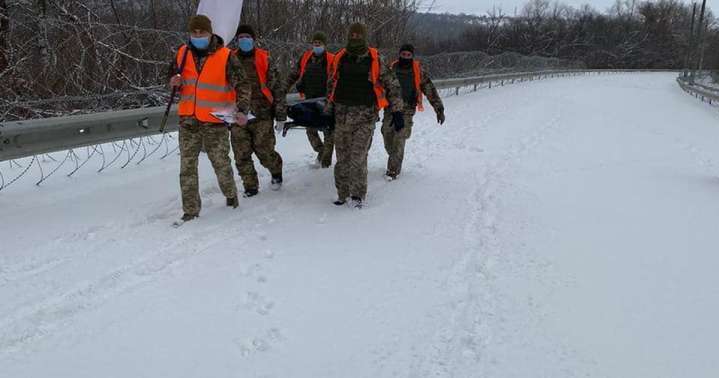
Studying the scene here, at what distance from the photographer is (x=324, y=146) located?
7637mm

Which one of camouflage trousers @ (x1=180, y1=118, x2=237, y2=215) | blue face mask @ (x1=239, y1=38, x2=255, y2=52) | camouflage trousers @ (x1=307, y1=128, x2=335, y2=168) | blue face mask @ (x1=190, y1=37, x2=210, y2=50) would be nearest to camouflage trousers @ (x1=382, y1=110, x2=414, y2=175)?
camouflage trousers @ (x1=307, y1=128, x2=335, y2=168)

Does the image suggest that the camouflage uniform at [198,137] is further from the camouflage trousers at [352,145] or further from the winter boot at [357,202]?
the winter boot at [357,202]

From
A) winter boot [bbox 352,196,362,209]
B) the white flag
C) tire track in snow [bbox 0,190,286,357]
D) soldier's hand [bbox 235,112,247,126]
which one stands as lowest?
tire track in snow [bbox 0,190,286,357]

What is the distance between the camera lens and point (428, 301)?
3.78m

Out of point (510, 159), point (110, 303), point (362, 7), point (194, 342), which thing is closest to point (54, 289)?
point (110, 303)

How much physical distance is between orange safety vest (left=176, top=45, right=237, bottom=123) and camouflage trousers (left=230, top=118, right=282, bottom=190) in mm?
849

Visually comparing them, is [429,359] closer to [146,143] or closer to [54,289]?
[54,289]

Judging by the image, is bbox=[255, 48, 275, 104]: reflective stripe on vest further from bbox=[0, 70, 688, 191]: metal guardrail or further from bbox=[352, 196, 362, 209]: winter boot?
bbox=[0, 70, 688, 191]: metal guardrail

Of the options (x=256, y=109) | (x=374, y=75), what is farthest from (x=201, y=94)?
(x=374, y=75)

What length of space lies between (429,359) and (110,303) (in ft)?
6.83

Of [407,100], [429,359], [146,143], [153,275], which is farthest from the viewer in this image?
[146,143]

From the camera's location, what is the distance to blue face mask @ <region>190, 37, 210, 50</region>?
16.5 feet

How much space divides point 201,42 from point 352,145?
188 cm

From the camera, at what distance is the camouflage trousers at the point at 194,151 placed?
17.0 feet
